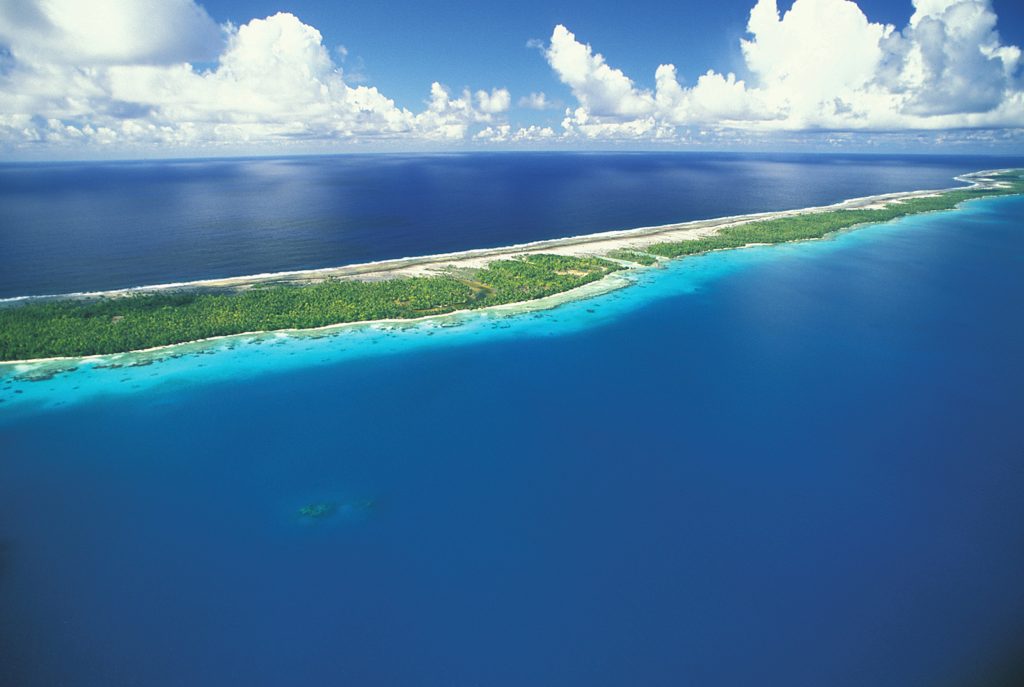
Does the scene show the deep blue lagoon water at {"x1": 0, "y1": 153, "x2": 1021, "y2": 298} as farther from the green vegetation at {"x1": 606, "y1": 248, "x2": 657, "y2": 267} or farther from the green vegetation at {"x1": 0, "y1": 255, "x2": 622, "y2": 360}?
the green vegetation at {"x1": 606, "y1": 248, "x2": 657, "y2": 267}

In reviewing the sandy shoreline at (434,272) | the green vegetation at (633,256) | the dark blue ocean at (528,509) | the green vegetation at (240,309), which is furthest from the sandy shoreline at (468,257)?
the dark blue ocean at (528,509)

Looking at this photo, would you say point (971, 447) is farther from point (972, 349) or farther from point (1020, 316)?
point (1020, 316)

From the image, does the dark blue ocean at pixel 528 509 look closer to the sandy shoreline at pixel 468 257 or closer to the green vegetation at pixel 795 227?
the sandy shoreline at pixel 468 257

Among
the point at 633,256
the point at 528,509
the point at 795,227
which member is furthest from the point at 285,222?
the point at 795,227

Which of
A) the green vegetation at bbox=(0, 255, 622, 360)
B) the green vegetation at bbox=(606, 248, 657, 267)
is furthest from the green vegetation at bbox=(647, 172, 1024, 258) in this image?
the green vegetation at bbox=(0, 255, 622, 360)

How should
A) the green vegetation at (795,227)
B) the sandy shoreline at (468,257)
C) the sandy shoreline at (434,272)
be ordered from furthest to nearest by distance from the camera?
1. the green vegetation at (795,227)
2. the sandy shoreline at (468,257)
3. the sandy shoreline at (434,272)

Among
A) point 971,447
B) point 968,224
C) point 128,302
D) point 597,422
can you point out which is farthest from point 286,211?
point 968,224

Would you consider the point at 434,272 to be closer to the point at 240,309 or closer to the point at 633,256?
the point at 240,309

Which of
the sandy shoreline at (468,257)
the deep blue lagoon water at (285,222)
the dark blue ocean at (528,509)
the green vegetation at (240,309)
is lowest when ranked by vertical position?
the dark blue ocean at (528,509)
